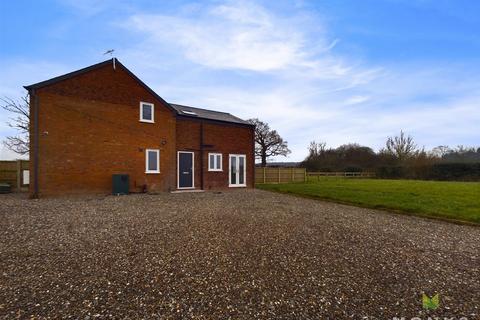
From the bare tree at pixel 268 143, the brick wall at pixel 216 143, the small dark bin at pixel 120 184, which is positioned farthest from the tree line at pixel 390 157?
the small dark bin at pixel 120 184

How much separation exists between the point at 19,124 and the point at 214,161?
1554cm

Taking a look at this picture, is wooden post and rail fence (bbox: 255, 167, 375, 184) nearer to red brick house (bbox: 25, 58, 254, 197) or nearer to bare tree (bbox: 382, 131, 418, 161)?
red brick house (bbox: 25, 58, 254, 197)

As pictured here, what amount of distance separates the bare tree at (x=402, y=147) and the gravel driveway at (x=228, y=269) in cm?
3782

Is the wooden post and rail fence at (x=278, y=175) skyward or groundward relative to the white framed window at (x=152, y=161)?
groundward

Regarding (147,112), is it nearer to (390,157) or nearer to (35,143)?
(35,143)

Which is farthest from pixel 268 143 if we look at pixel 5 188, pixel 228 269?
pixel 228 269

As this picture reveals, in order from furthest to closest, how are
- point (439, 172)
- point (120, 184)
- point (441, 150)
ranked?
point (441, 150) → point (439, 172) → point (120, 184)

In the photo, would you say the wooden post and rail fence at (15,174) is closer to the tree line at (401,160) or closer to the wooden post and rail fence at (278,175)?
the wooden post and rail fence at (278,175)

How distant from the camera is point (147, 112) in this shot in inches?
566

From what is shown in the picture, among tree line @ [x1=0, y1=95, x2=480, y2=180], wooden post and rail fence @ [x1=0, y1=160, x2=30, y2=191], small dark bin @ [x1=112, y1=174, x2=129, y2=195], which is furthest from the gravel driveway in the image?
tree line @ [x1=0, y1=95, x2=480, y2=180]

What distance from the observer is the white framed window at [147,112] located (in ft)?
Answer: 46.4

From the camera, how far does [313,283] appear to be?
3662 millimetres

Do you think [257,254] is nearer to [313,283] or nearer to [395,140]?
[313,283]

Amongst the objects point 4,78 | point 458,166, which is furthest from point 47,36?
point 458,166
